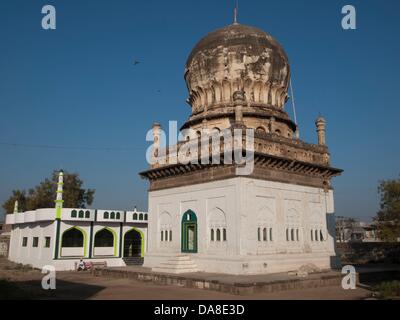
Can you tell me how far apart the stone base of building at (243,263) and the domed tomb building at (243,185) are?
0.16ft

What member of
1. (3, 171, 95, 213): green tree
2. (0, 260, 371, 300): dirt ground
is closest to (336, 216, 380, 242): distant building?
(3, 171, 95, 213): green tree

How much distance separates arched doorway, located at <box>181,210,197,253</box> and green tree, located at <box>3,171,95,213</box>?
98.6ft

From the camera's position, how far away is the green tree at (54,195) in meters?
47.2

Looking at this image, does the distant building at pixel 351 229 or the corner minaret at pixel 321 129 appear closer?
the corner minaret at pixel 321 129

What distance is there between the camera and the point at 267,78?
2344cm

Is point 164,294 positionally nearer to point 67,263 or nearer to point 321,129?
point 321,129

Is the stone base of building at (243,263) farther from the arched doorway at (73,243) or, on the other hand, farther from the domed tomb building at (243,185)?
the arched doorway at (73,243)

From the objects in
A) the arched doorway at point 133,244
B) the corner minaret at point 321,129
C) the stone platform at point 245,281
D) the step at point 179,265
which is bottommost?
the stone platform at point 245,281

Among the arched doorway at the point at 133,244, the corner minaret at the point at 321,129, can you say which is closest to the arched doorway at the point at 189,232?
the corner minaret at the point at 321,129

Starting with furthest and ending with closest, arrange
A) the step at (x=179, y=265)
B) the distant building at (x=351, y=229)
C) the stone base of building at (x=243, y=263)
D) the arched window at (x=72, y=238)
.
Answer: the distant building at (x=351, y=229)
the arched window at (x=72, y=238)
the step at (x=179, y=265)
the stone base of building at (x=243, y=263)

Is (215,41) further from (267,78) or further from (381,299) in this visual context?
(381,299)

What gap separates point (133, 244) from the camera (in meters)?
33.0

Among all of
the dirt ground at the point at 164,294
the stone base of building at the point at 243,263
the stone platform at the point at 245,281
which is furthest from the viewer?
the stone base of building at the point at 243,263
